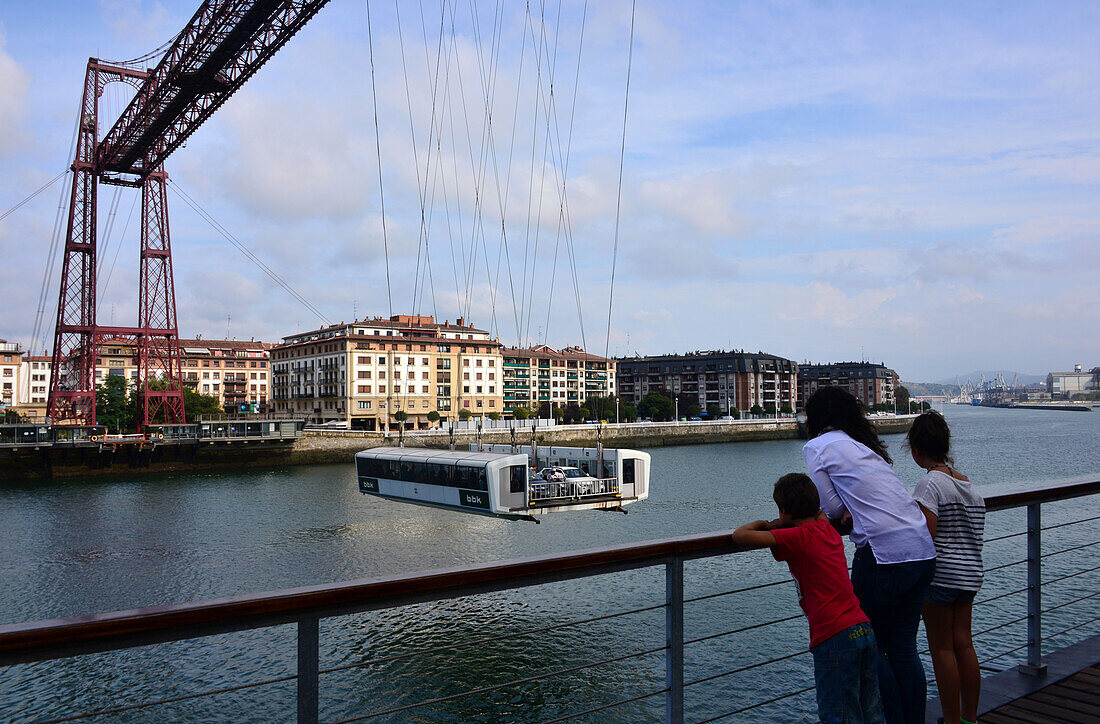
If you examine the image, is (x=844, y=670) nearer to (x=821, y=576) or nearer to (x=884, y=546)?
(x=821, y=576)

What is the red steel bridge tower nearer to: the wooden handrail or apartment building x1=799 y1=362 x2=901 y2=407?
the wooden handrail

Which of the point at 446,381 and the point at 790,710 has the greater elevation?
the point at 446,381

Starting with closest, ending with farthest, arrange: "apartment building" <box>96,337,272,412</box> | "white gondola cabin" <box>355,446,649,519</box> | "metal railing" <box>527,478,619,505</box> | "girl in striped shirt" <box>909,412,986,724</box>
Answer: "girl in striped shirt" <box>909,412,986,724</box>
"white gondola cabin" <box>355,446,649,519</box>
"metal railing" <box>527,478,619,505</box>
"apartment building" <box>96,337,272,412</box>

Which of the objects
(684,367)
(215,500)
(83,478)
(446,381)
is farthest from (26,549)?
(684,367)

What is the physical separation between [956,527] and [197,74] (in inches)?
1138

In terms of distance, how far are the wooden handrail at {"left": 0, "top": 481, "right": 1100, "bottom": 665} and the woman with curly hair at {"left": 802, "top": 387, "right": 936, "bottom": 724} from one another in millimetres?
559

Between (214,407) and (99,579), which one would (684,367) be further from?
(99,579)

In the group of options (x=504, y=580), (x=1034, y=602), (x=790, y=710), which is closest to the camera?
(x=504, y=580)

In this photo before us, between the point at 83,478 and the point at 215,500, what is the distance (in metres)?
12.8

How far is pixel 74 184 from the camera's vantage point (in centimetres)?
3500

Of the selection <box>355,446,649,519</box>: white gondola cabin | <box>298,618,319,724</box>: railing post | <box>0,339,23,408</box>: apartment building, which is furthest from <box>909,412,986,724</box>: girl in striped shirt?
<box>0,339,23,408</box>: apartment building

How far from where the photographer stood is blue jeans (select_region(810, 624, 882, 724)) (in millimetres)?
2039

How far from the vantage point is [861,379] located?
369 feet

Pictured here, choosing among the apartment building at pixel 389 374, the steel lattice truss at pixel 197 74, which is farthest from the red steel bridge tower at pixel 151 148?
the apartment building at pixel 389 374
